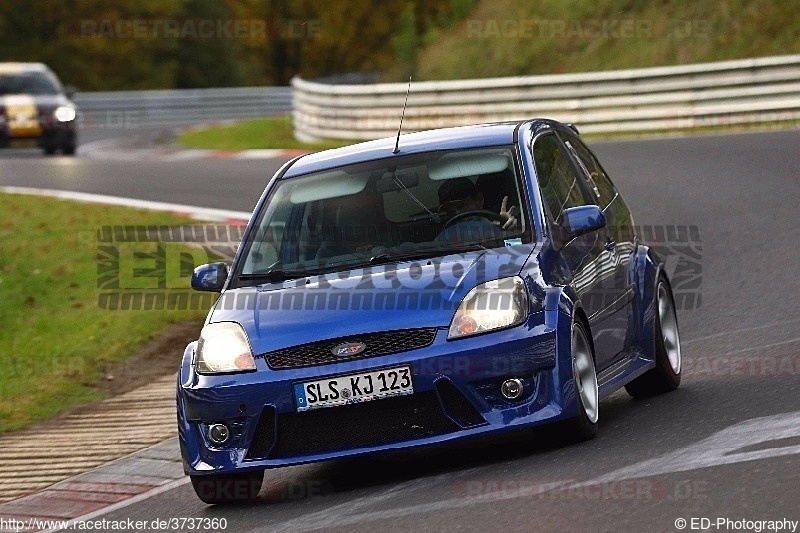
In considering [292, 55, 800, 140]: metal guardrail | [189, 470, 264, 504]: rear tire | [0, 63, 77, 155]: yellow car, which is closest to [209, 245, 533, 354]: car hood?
[189, 470, 264, 504]: rear tire

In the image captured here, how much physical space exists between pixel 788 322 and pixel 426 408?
159 inches

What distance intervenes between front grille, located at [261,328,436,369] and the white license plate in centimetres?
9

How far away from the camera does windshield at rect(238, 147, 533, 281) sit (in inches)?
304

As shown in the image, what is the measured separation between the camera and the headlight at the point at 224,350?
7.09m

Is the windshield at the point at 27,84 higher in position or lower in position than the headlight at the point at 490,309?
lower

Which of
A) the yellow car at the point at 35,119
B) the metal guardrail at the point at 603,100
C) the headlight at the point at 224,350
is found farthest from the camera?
the yellow car at the point at 35,119

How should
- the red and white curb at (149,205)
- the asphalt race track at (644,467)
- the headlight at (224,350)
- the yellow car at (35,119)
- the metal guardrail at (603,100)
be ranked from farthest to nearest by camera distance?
the yellow car at (35,119), the metal guardrail at (603,100), the red and white curb at (149,205), the headlight at (224,350), the asphalt race track at (644,467)

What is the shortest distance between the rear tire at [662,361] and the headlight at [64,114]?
2320cm

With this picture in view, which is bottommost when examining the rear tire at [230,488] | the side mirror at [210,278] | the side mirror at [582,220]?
the rear tire at [230,488]

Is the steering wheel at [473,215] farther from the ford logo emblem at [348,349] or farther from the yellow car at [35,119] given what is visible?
the yellow car at [35,119]

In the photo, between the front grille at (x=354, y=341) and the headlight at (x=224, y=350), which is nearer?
the front grille at (x=354, y=341)

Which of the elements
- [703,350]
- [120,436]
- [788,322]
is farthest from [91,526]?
[788,322]

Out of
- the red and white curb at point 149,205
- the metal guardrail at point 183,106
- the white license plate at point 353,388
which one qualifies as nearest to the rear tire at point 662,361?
the white license plate at point 353,388

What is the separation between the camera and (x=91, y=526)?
7.30m
